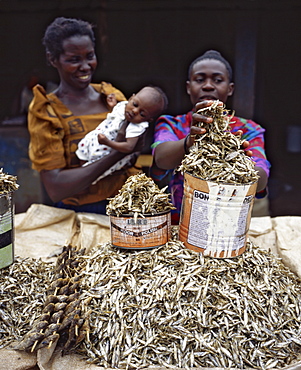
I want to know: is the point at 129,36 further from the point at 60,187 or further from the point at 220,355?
the point at 220,355

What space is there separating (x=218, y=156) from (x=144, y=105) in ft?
3.17

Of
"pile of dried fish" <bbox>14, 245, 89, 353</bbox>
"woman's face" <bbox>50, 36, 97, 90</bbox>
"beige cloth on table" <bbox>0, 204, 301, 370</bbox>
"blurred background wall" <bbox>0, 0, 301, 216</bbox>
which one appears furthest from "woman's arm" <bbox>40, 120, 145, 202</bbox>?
"blurred background wall" <bbox>0, 0, 301, 216</bbox>

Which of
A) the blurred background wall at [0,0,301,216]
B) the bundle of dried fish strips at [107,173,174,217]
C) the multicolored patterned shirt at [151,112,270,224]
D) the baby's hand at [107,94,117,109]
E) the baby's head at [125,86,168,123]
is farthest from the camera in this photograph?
the blurred background wall at [0,0,301,216]

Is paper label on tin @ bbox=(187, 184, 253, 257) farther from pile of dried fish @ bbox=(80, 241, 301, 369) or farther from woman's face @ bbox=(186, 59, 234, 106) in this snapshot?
woman's face @ bbox=(186, 59, 234, 106)

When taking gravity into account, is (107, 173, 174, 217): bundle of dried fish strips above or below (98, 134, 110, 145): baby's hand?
below

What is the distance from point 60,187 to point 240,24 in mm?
2788

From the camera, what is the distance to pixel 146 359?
1.62m

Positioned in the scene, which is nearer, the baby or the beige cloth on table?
the beige cloth on table

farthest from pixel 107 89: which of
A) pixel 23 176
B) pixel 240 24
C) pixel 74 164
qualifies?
pixel 23 176

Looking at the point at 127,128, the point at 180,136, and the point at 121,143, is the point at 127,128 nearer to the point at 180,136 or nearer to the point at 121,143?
the point at 121,143

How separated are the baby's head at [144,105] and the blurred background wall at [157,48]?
1.86 m

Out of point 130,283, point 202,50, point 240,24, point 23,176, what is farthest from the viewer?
point 23,176

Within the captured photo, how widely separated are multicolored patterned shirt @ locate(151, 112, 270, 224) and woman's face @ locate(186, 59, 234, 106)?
0.20m

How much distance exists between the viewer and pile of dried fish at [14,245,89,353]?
5.30ft
